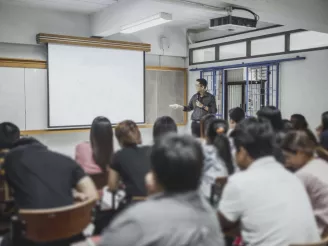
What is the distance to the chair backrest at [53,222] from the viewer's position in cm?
→ 170

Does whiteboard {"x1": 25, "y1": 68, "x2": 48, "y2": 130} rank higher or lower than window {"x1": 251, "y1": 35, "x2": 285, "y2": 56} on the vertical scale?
lower

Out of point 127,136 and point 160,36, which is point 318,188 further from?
point 160,36

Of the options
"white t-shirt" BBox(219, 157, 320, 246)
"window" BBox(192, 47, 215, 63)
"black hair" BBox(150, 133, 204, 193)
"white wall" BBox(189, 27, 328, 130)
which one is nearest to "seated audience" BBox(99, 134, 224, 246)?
"black hair" BBox(150, 133, 204, 193)

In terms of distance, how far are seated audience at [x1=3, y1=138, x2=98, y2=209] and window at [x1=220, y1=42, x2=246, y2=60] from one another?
5.21 m

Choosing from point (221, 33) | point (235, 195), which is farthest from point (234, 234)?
point (221, 33)

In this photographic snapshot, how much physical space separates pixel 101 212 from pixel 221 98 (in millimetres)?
4823

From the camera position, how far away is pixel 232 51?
22.1ft

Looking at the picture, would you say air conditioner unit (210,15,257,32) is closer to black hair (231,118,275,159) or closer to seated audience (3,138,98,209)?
black hair (231,118,275,159)

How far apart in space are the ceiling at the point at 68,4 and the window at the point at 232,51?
100 inches

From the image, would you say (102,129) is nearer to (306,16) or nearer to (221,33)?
(306,16)

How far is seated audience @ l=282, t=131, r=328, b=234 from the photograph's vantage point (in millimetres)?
1736

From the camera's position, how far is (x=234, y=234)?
1.94 m

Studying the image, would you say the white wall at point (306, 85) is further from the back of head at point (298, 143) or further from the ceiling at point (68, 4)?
the back of head at point (298, 143)

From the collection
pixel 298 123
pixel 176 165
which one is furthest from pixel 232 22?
pixel 176 165
